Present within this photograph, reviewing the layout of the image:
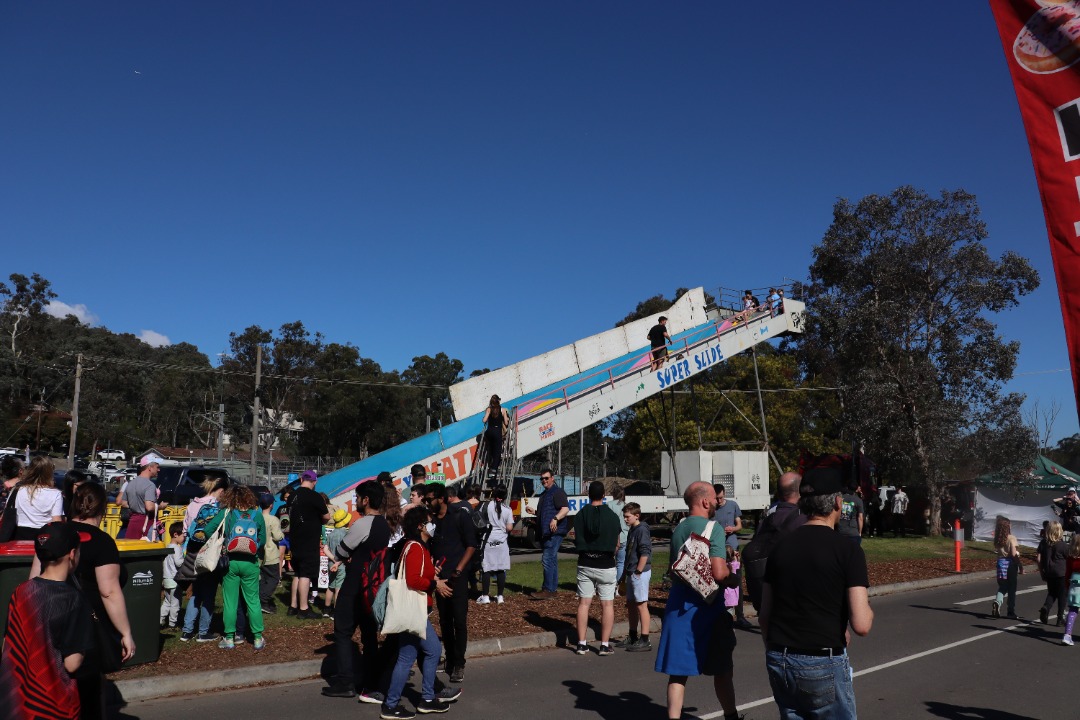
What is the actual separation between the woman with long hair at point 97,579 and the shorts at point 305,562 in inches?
188

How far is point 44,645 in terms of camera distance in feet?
13.3

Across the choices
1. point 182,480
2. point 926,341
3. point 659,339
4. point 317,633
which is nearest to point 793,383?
point 926,341

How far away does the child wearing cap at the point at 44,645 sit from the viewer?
4.02 metres

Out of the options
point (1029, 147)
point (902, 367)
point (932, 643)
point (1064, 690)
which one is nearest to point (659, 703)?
point (1064, 690)

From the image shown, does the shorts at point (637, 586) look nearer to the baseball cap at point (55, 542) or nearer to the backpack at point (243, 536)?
the backpack at point (243, 536)

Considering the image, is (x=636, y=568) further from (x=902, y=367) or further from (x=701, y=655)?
(x=902, y=367)

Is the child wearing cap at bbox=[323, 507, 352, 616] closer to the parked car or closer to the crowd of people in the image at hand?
the crowd of people

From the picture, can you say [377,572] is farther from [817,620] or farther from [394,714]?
[817,620]

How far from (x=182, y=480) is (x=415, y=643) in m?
18.4

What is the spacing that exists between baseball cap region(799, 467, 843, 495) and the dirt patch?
5411 mm

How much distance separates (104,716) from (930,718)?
245 inches

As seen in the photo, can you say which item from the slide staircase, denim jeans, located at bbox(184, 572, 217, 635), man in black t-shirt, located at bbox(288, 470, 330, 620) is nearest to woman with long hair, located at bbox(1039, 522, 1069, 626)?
man in black t-shirt, located at bbox(288, 470, 330, 620)

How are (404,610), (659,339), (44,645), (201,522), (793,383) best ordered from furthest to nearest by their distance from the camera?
(793,383) → (659,339) → (201,522) → (404,610) → (44,645)

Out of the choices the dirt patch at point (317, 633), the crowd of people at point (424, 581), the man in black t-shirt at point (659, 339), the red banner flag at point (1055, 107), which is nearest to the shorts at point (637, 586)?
the crowd of people at point (424, 581)
